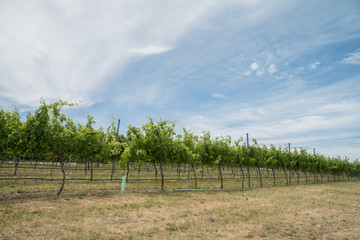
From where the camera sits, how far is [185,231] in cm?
668

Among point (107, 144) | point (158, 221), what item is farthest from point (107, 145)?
point (158, 221)

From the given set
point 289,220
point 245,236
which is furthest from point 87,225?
point 289,220

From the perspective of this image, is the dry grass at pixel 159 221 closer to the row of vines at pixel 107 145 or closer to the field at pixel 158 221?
the field at pixel 158 221

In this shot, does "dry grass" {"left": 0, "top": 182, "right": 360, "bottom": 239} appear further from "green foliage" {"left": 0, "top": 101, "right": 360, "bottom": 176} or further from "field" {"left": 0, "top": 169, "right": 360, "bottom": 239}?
"green foliage" {"left": 0, "top": 101, "right": 360, "bottom": 176}

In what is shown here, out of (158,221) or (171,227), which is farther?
(158,221)

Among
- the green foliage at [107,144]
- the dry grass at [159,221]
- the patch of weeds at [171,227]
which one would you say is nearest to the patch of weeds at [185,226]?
Result: the dry grass at [159,221]

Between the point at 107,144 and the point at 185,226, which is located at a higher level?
the point at 107,144

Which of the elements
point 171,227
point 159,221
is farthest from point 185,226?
point 159,221

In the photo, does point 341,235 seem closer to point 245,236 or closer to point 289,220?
point 289,220

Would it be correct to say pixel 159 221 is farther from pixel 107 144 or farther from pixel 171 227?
pixel 107 144

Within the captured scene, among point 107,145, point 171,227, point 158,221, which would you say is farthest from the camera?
point 107,145

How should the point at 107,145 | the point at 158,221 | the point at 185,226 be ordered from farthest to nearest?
the point at 107,145
the point at 158,221
the point at 185,226

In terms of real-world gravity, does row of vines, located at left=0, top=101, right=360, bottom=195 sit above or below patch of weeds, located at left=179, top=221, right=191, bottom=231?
above

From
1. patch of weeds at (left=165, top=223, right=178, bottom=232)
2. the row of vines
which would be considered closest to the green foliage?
the row of vines
